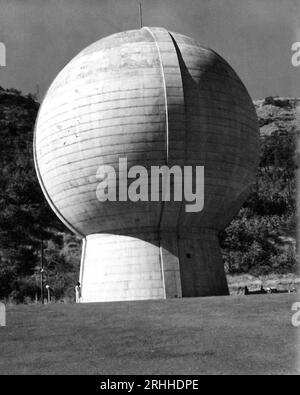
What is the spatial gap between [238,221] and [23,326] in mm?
56441

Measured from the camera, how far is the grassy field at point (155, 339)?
12289 millimetres

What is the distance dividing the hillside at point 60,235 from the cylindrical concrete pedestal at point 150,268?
94.0 ft

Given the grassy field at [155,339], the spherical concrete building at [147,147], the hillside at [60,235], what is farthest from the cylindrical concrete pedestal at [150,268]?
the hillside at [60,235]

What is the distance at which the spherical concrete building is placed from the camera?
88.8 feet

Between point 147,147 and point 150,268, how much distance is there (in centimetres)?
549

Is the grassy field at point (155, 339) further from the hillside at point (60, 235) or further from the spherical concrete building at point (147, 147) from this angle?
the hillside at point (60, 235)

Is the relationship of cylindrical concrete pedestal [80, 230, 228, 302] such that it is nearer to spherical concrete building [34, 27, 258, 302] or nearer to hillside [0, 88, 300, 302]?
spherical concrete building [34, 27, 258, 302]

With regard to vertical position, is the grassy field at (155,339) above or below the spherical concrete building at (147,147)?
below

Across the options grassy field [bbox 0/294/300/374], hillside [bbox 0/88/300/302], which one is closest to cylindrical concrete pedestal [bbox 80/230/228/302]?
grassy field [bbox 0/294/300/374]
